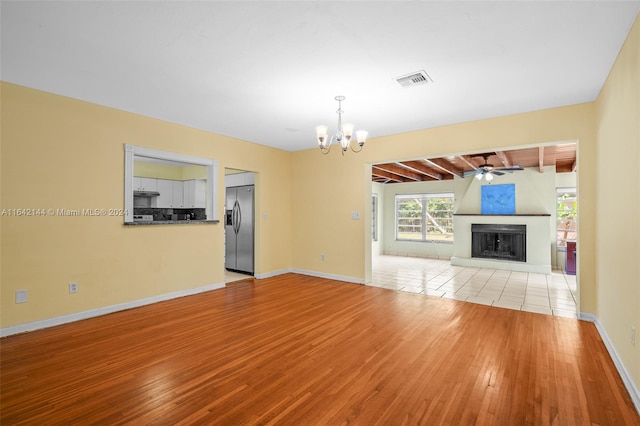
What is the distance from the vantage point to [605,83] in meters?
3.14

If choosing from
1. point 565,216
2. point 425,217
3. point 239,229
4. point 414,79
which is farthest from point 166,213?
point 565,216

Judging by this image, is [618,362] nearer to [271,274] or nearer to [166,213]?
[271,274]

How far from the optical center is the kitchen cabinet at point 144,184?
740 centimetres

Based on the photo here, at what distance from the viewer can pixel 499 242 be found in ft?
25.2

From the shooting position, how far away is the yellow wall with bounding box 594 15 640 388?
214 cm

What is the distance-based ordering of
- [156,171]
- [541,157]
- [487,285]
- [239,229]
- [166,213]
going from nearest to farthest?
[487,285]
[541,157]
[166,213]
[239,229]
[156,171]

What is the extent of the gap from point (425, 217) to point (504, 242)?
2446 millimetres

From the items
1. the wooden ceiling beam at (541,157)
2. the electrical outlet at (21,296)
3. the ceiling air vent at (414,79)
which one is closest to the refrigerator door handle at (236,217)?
the electrical outlet at (21,296)

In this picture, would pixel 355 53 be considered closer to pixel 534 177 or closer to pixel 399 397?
pixel 399 397

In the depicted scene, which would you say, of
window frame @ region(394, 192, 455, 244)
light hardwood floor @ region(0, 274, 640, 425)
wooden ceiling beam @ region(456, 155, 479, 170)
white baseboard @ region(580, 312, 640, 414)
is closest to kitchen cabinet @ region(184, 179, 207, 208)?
light hardwood floor @ region(0, 274, 640, 425)

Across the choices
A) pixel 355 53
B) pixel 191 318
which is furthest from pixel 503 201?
pixel 191 318

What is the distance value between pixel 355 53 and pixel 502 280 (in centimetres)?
553

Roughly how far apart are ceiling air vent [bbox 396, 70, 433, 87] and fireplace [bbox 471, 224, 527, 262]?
19.2 feet

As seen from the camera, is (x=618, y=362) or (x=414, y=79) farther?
(x=414, y=79)
